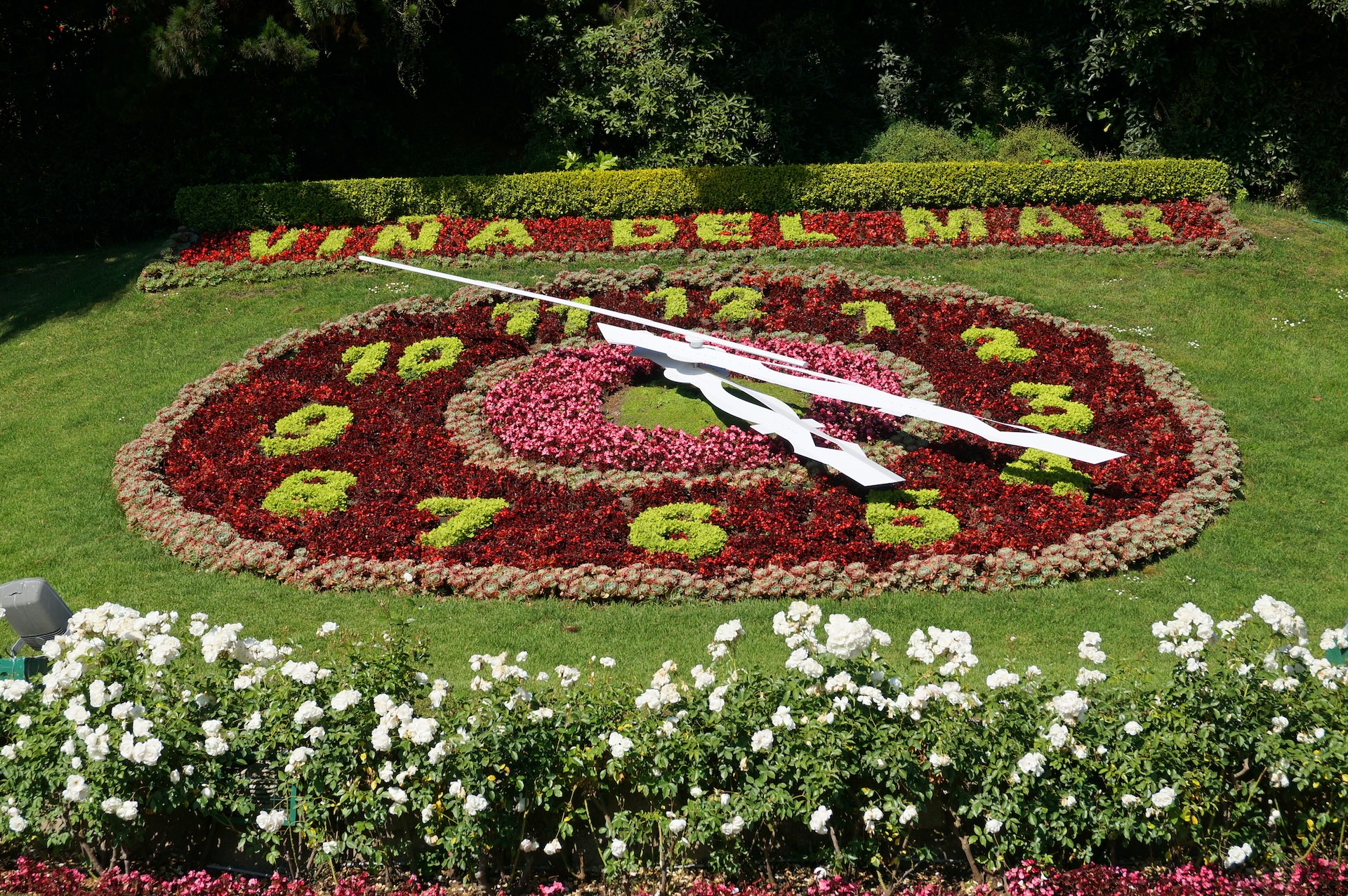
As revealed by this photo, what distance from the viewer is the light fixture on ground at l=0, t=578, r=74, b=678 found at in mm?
6688

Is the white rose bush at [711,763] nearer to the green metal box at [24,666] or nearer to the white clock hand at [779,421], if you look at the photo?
the green metal box at [24,666]

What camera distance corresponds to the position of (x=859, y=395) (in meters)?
9.51

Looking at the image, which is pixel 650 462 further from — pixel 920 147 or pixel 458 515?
pixel 920 147

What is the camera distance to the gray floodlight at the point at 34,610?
6.69 metres

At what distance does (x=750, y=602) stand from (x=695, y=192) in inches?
352

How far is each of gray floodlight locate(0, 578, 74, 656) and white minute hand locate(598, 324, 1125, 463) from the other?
16.9 ft

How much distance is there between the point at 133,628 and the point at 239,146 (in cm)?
1268

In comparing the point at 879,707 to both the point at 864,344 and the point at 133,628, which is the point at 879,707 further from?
the point at 864,344

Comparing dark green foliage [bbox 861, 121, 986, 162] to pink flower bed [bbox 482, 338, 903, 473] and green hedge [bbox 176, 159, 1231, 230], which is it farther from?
pink flower bed [bbox 482, 338, 903, 473]

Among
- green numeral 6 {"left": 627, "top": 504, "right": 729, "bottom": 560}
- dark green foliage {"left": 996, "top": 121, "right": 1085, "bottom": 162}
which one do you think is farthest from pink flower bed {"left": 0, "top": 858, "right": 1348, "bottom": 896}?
dark green foliage {"left": 996, "top": 121, "right": 1085, "bottom": 162}

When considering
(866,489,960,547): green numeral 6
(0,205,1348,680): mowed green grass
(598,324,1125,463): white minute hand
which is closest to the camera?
(0,205,1348,680): mowed green grass

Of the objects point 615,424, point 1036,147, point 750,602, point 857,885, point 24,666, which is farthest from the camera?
point 1036,147

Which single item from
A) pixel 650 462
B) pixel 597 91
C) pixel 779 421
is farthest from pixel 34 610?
pixel 597 91

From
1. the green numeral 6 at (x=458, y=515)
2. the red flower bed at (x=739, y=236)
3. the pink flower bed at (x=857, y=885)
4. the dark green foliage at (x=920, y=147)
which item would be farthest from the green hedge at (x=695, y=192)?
the pink flower bed at (x=857, y=885)
